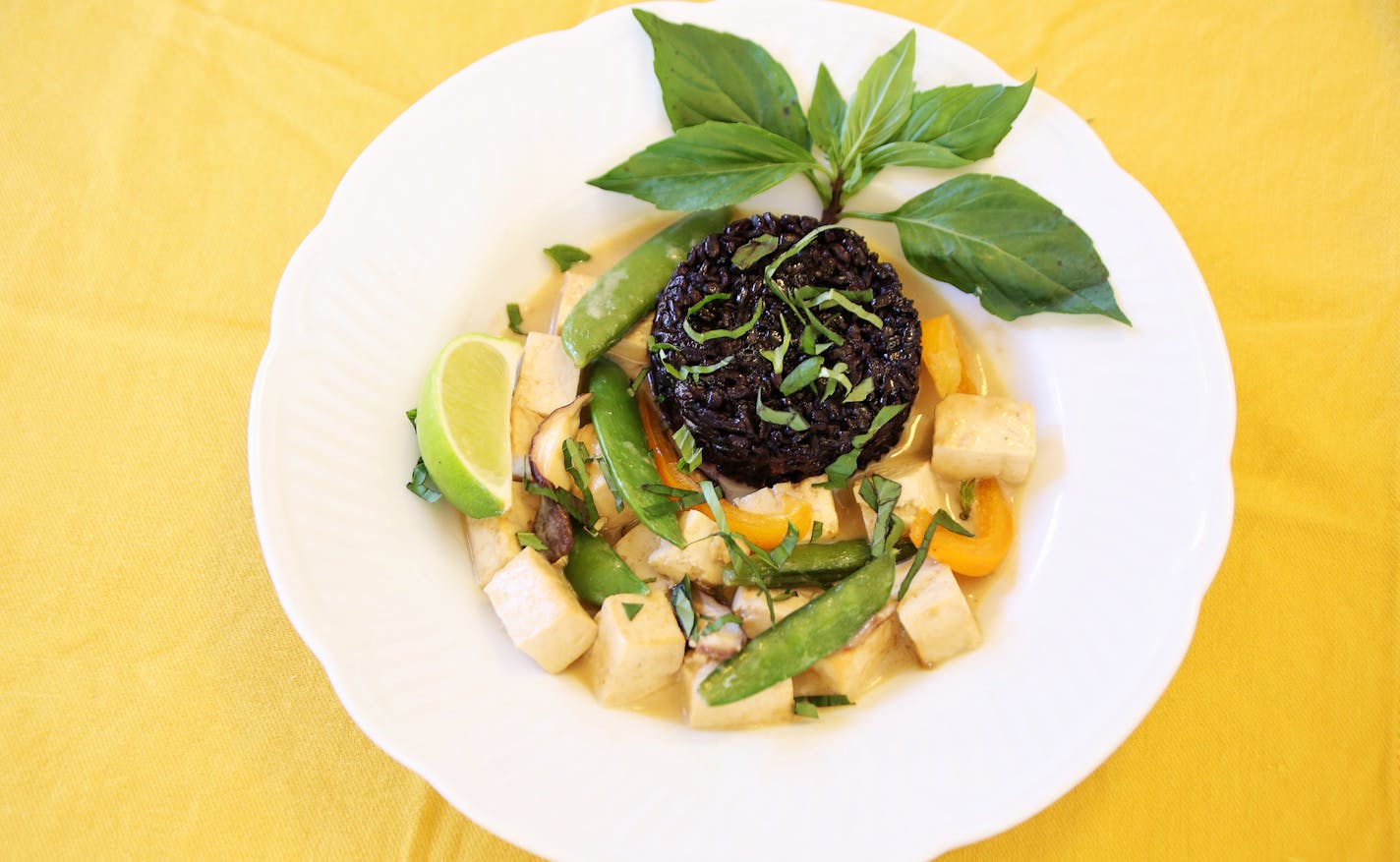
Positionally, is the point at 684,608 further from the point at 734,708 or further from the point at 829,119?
the point at 829,119

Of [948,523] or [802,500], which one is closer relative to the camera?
[948,523]

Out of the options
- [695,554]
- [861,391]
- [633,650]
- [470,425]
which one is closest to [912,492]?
[861,391]

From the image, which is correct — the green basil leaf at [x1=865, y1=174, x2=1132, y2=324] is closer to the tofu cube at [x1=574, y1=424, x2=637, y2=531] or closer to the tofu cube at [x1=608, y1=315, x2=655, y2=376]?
the tofu cube at [x1=608, y1=315, x2=655, y2=376]

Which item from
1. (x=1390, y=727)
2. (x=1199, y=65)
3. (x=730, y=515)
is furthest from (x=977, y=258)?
(x=1390, y=727)

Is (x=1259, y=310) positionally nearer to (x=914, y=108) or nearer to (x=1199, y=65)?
(x=1199, y=65)

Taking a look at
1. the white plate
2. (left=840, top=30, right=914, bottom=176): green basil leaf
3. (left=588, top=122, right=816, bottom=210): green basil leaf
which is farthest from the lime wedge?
(left=840, top=30, right=914, bottom=176): green basil leaf

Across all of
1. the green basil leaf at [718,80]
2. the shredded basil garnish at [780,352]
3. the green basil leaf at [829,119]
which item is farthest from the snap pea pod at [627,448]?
the green basil leaf at [829,119]

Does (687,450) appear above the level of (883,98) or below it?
below
